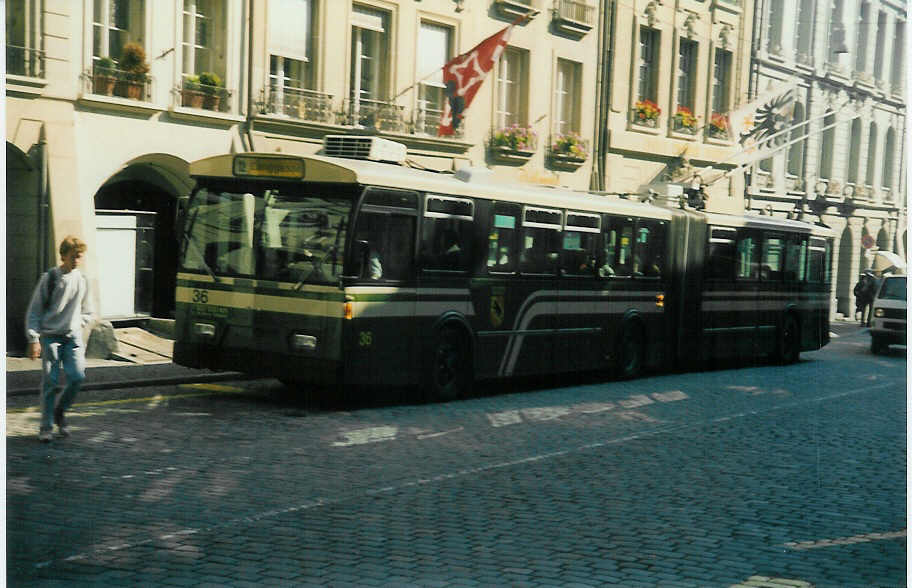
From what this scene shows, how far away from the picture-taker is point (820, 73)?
21016mm

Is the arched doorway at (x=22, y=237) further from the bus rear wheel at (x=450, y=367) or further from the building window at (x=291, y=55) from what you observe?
the bus rear wheel at (x=450, y=367)

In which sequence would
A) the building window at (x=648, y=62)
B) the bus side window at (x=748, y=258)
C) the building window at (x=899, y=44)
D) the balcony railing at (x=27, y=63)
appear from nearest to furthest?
the building window at (x=899, y=44)
the balcony railing at (x=27, y=63)
the bus side window at (x=748, y=258)
the building window at (x=648, y=62)

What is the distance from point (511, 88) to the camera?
2445 centimetres

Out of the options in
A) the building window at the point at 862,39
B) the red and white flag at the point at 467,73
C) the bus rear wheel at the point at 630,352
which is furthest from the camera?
the red and white flag at the point at 467,73

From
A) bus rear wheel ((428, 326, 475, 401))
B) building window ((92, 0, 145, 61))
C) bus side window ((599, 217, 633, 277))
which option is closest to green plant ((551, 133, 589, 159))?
bus side window ((599, 217, 633, 277))

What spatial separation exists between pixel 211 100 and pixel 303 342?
305 inches

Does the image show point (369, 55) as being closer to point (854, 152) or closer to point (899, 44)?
point (854, 152)

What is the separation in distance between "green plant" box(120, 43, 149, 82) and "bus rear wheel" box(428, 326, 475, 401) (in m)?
6.89

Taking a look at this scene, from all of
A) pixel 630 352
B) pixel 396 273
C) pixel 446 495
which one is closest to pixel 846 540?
pixel 446 495

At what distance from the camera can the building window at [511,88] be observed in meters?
24.1

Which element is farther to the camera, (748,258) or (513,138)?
(513,138)

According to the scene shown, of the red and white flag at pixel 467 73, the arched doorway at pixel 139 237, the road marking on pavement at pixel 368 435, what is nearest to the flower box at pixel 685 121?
the red and white flag at pixel 467 73

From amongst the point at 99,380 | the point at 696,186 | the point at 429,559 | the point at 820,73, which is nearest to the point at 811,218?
the point at 696,186

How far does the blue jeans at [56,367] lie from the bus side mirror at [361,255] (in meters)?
3.65
